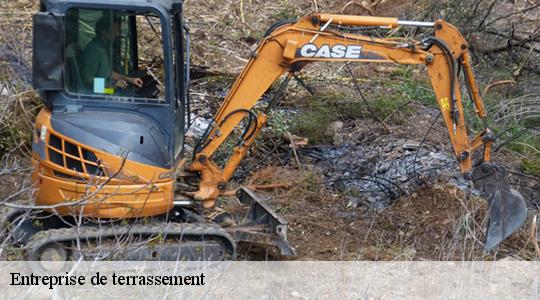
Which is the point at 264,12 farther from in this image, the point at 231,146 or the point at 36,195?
the point at 36,195

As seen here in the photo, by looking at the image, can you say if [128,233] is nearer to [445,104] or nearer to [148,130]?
[148,130]

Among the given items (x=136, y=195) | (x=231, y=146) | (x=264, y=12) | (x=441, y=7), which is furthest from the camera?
(x=264, y=12)

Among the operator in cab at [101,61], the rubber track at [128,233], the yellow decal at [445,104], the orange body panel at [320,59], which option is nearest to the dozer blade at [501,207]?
the orange body panel at [320,59]

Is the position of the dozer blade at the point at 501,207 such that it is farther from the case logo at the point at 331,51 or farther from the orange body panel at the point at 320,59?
the case logo at the point at 331,51

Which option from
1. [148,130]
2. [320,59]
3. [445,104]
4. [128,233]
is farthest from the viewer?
[445,104]

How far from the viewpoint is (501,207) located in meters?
6.55

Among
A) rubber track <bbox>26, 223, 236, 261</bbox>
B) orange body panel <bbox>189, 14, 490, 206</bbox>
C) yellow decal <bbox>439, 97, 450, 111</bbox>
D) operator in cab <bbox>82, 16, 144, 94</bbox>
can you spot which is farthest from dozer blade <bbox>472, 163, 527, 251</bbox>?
operator in cab <bbox>82, 16, 144, 94</bbox>

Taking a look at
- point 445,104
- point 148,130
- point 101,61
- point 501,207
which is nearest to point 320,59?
point 445,104

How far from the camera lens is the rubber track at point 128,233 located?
5727mm

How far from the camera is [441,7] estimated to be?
1195cm

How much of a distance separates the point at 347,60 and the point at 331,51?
0.15m

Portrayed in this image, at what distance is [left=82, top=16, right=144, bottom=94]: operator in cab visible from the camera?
19.2 feet

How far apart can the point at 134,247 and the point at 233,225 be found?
1212 millimetres

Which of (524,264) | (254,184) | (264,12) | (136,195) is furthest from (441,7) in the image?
(136,195)
